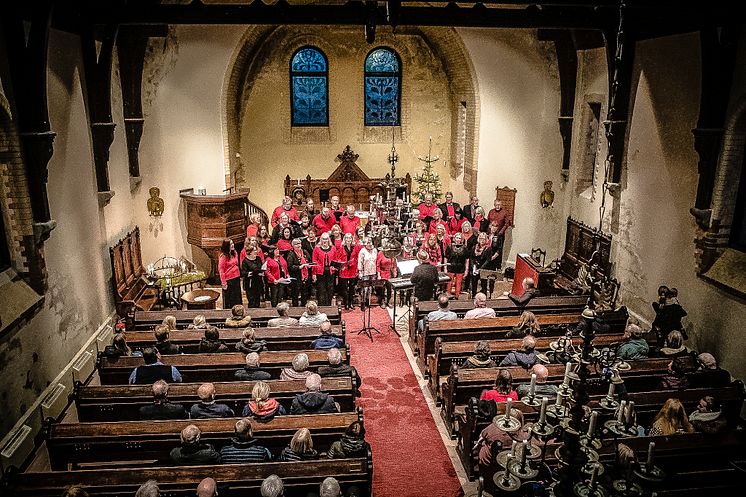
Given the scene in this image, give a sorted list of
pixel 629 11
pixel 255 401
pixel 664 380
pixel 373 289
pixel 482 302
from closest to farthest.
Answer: pixel 255 401 < pixel 664 380 < pixel 629 11 < pixel 482 302 < pixel 373 289

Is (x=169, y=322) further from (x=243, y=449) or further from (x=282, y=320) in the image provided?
(x=243, y=449)

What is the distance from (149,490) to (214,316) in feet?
15.8

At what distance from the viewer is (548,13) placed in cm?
1010

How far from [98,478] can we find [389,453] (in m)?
3.60

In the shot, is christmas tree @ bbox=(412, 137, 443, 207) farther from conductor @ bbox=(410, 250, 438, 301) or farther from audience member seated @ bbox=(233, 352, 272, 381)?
audience member seated @ bbox=(233, 352, 272, 381)

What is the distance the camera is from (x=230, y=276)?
37.4 feet

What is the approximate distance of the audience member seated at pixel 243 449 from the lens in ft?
19.4

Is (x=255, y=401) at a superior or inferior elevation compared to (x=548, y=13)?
inferior

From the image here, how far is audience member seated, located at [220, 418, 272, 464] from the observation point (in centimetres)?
590

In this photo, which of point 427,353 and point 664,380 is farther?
point 427,353

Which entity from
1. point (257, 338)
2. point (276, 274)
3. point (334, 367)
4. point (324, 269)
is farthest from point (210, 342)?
point (324, 269)

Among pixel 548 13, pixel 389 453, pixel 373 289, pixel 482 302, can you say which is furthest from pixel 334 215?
pixel 389 453

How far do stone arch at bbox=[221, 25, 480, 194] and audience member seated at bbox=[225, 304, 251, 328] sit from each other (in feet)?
20.4

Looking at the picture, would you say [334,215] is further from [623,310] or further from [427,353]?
[623,310]
